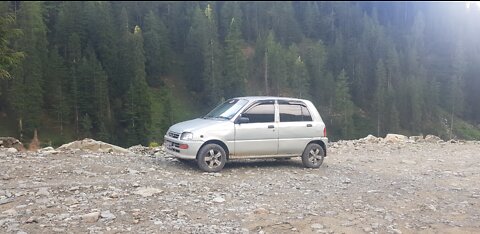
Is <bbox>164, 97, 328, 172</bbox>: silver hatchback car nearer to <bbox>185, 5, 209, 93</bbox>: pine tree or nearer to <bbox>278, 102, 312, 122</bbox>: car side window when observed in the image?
<bbox>278, 102, 312, 122</bbox>: car side window

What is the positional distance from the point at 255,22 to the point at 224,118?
305 ft

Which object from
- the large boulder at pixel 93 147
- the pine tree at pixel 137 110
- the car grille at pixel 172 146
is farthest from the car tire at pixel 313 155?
the pine tree at pixel 137 110

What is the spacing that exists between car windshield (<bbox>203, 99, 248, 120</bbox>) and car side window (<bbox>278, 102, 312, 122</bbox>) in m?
1.04

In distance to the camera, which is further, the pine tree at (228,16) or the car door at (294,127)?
the pine tree at (228,16)

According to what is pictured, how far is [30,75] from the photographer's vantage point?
53594 mm

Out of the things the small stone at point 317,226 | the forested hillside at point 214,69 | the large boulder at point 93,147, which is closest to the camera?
the small stone at point 317,226

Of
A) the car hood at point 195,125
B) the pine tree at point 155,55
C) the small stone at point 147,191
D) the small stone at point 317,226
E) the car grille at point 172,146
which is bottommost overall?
the small stone at point 317,226

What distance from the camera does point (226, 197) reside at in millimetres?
8594

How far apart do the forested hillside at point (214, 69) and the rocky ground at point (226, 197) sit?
35.7 m

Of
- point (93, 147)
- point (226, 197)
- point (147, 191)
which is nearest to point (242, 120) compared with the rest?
point (226, 197)

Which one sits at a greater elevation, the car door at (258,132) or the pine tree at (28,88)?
the pine tree at (28,88)

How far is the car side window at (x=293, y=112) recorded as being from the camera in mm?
11922

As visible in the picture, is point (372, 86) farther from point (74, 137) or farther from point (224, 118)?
point (224, 118)

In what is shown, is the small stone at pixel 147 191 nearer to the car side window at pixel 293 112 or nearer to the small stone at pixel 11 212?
the small stone at pixel 11 212
